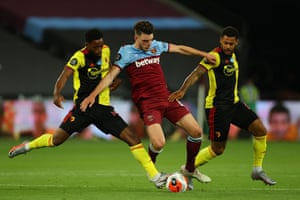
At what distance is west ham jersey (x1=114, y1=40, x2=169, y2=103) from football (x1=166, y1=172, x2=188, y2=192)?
109 cm

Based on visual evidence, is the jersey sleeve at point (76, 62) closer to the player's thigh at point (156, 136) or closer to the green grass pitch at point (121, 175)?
the player's thigh at point (156, 136)

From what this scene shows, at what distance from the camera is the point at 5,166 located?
14.7 meters

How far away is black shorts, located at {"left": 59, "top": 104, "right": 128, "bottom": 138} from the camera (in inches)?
433

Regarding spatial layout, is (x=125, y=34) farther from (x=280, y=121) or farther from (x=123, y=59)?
(x=123, y=59)

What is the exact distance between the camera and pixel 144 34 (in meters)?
10.5

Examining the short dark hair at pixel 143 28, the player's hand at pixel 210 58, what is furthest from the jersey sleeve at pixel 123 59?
the player's hand at pixel 210 58

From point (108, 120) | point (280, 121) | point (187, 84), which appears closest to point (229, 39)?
point (187, 84)

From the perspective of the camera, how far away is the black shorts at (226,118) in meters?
11.4

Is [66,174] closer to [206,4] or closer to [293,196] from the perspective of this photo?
[293,196]

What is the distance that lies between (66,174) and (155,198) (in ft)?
12.3

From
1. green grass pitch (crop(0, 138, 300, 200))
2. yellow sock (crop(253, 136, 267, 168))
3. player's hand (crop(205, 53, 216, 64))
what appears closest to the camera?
green grass pitch (crop(0, 138, 300, 200))

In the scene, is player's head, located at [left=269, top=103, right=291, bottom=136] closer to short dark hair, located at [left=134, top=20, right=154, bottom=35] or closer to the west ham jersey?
the west ham jersey

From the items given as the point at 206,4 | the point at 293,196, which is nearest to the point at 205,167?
the point at 293,196

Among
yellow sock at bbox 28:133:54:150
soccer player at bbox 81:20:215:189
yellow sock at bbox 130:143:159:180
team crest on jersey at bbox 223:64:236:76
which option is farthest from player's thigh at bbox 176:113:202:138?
yellow sock at bbox 28:133:54:150
